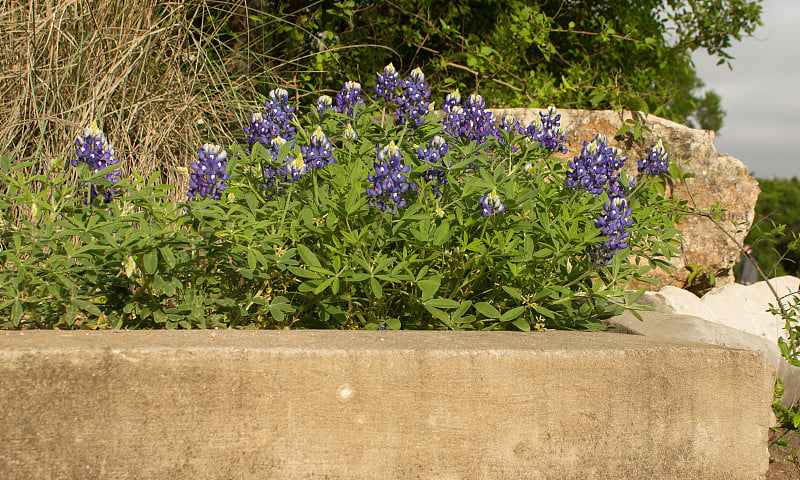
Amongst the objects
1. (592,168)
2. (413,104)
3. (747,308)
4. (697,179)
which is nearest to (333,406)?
(592,168)

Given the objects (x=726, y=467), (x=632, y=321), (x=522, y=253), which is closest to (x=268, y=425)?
(x=522, y=253)

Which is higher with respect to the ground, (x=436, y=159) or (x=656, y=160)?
(x=656, y=160)

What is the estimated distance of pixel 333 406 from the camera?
1646 millimetres

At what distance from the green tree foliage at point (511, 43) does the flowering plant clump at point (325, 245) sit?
7.55 feet

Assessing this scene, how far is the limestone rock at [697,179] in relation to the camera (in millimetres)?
3977

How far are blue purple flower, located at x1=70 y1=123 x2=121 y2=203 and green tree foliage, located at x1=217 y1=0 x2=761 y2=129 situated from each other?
2308 millimetres

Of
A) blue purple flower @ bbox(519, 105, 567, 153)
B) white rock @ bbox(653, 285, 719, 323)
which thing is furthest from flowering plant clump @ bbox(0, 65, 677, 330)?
white rock @ bbox(653, 285, 719, 323)

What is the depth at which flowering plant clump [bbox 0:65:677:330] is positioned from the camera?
6.47 ft

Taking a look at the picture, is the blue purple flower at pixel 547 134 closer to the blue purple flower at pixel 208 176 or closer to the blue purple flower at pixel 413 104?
the blue purple flower at pixel 413 104

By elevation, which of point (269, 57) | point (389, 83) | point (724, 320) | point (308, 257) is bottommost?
point (724, 320)

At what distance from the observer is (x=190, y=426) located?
1.61 m

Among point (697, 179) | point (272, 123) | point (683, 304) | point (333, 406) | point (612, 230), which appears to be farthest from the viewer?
point (697, 179)

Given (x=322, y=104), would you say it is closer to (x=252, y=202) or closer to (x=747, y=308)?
(x=252, y=202)

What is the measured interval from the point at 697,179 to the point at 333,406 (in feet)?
10.8
